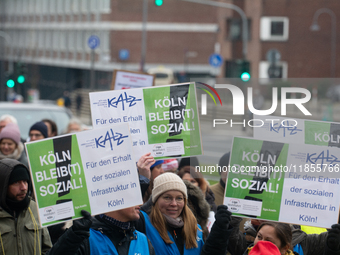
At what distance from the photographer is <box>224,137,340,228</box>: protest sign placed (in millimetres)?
3754

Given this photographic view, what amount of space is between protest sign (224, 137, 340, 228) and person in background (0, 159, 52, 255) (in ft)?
4.87

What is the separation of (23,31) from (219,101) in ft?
198

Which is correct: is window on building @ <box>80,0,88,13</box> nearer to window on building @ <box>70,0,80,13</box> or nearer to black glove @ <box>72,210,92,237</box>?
window on building @ <box>70,0,80,13</box>

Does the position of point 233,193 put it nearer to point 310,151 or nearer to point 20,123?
point 310,151

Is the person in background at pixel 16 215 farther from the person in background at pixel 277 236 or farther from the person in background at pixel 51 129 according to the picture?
the person in background at pixel 51 129

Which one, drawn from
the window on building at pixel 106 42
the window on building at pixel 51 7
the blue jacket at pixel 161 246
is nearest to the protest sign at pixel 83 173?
the blue jacket at pixel 161 246

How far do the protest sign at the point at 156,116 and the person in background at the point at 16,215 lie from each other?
110 centimetres

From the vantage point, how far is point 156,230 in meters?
3.91

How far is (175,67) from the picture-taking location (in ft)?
164

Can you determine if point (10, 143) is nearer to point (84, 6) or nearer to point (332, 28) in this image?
point (332, 28)

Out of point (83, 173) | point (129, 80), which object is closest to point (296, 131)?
point (83, 173)

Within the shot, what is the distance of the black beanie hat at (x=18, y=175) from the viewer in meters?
3.90

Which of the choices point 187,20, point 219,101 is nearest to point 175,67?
point 187,20

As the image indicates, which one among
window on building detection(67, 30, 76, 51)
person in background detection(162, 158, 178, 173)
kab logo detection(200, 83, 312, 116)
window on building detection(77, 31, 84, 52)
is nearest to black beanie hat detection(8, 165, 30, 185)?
kab logo detection(200, 83, 312, 116)
